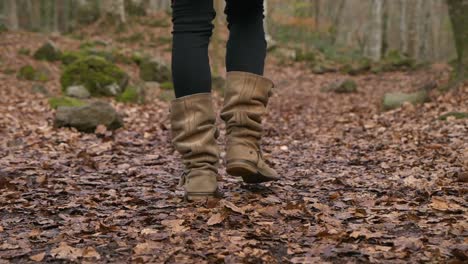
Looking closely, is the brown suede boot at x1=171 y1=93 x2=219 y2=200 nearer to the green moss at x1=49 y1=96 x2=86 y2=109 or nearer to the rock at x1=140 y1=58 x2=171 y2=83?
the green moss at x1=49 y1=96 x2=86 y2=109

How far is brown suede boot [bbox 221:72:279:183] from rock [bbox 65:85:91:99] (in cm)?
741

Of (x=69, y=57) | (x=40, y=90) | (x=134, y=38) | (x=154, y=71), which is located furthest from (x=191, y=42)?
(x=134, y=38)

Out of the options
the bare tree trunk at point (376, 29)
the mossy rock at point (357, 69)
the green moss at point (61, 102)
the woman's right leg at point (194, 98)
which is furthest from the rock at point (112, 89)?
the bare tree trunk at point (376, 29)

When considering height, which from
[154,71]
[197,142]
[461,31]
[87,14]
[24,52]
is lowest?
[154,71]

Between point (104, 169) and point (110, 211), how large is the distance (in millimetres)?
1457

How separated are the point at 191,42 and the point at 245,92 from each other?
1.12 feet

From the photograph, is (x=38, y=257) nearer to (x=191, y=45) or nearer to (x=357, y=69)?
(x=191, y=45)

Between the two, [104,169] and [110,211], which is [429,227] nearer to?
[110,211]

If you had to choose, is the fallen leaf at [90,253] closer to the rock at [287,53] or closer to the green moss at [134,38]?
the green moss at [134,38]

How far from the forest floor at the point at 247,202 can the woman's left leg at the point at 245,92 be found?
0.17 meters

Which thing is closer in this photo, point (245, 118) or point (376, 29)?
point (245, 118)

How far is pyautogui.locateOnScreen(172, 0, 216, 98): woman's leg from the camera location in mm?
2279

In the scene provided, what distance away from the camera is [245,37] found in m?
2.50

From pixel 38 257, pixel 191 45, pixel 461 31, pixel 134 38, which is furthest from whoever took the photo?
pixel 134 38
